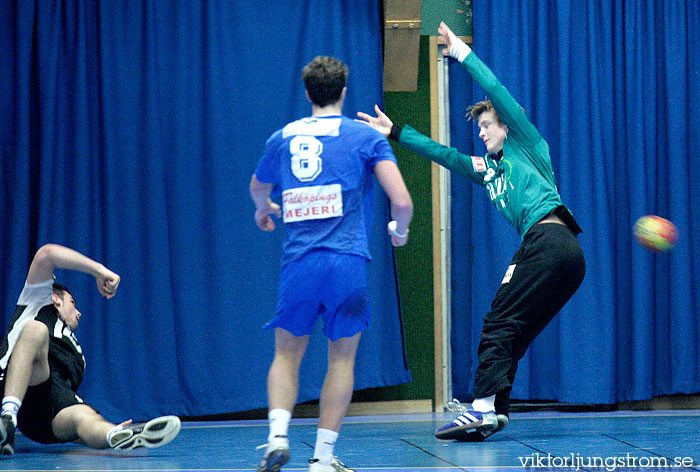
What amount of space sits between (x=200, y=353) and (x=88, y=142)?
4.34 ft

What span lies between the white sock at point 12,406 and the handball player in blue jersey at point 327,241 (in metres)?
1.21

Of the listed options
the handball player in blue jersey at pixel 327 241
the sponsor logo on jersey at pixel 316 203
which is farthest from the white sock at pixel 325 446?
the sponsor logo on jersey at pixel 316 203

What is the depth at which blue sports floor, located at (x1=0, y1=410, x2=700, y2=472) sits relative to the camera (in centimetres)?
290

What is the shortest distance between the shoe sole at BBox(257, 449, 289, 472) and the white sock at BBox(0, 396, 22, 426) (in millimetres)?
Answer: 1274

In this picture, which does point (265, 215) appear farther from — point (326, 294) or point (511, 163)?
point (511, 163)

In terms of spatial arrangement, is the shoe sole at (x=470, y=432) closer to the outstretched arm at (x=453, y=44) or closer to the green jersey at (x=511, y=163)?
the green jersey at (x=511, y=163)

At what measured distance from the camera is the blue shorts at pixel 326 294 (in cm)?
256

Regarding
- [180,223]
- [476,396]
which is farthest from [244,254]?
[476,396]

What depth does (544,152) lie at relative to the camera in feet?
12.4

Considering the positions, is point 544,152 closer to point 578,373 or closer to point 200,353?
point 578,373

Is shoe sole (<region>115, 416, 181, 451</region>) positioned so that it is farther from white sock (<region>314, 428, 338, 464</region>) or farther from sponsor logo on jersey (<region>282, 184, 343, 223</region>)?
sponsor logo on jersey (<region>282, 184, 343, 223</region>)

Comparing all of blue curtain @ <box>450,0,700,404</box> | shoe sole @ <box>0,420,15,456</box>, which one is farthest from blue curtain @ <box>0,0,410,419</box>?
shoe sole @ <box>0,420,15,456</box>

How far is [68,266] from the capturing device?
348 cm

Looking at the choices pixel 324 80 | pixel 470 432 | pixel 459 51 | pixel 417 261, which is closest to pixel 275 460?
pixel 324 80
